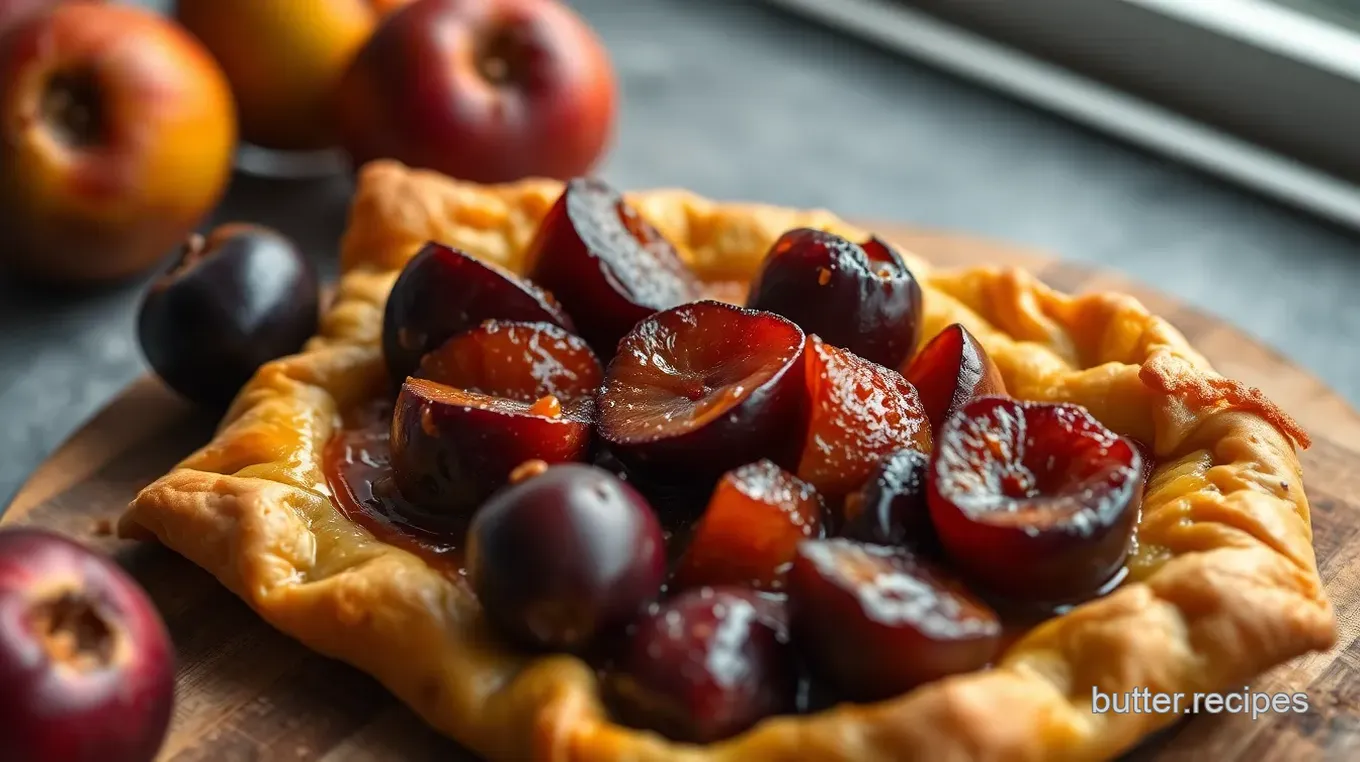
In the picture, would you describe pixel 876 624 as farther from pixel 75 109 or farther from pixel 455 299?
pixel 75 109

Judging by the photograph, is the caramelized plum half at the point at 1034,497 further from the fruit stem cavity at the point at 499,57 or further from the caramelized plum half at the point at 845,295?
the fruit stem cavity at the point at 499,57

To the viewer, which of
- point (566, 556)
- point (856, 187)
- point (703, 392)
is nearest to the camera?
point (566, 556)

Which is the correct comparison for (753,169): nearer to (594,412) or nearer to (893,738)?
(594,412)

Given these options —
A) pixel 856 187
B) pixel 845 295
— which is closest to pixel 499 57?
pixel 856 187

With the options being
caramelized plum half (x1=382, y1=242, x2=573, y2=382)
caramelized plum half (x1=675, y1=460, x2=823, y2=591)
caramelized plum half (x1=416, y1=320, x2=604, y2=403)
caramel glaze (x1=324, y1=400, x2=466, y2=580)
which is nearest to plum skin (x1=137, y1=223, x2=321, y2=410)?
caramel glaze (x1=324, y1=400, x2=466, y2=580)

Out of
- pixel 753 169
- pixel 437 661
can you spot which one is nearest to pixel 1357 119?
pixel 753 169

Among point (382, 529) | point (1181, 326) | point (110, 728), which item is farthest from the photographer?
point (1181, 326)

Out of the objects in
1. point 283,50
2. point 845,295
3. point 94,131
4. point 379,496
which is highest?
point 845,295
